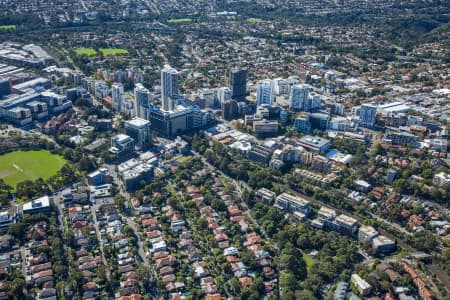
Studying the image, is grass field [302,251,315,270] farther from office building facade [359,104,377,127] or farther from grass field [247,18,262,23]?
grass field [247,18,262,23]

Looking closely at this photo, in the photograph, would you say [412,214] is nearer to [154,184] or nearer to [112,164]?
[154,184]

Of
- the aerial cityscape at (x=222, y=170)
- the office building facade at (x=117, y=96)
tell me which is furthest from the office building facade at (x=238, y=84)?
the office building facade at (x=117, y=96)

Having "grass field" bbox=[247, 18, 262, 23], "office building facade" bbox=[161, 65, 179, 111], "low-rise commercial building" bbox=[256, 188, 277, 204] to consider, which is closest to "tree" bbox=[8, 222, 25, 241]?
"low-rise commercial building" bbox=[256, 188, 277, 204]

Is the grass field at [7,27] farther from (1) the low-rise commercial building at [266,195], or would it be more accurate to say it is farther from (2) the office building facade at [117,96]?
(1) the low-rise commercial building at [266,195]

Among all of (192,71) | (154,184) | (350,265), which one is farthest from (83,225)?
(192,71)

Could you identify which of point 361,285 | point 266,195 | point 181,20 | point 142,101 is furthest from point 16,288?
point 181,20
